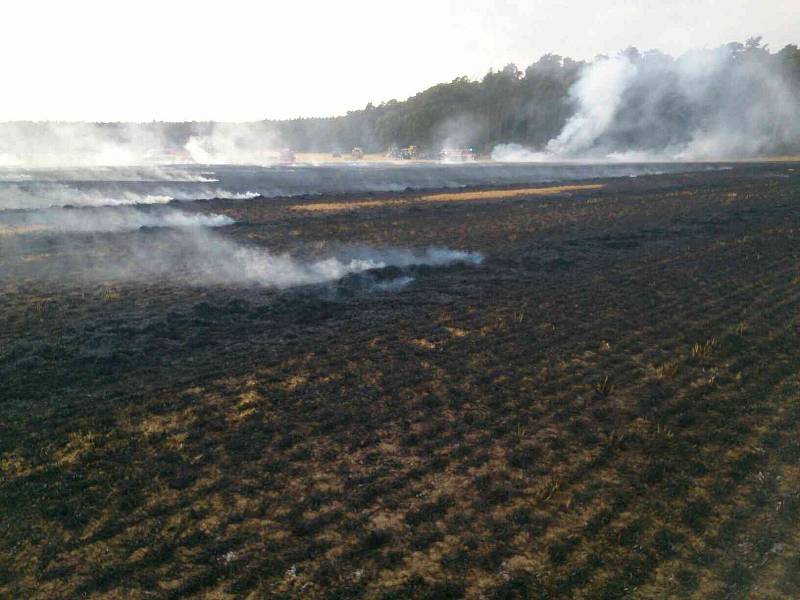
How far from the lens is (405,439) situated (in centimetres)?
768

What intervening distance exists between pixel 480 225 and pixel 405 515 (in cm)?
2381

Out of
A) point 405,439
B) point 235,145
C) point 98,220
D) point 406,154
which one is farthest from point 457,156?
point 405,439

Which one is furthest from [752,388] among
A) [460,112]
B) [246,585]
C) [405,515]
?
[460,112]

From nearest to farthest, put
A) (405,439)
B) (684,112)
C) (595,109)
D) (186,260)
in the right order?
(405,439), (186,260), (684,112), (595,109)

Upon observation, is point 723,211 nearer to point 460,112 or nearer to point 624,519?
point 624,519

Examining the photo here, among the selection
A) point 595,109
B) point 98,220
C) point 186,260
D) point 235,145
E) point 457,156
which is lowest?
point 186,260

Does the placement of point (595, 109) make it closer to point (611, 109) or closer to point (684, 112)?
point (611, 109)

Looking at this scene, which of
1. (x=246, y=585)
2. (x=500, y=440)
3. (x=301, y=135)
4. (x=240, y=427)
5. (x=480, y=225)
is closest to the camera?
(x=246, y=585)

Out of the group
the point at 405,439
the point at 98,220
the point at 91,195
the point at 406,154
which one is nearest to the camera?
the point at 405,439

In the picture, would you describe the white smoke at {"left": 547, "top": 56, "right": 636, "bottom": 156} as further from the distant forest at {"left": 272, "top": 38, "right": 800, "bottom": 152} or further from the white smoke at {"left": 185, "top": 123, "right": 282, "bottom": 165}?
the white smoke at {"left": 185, "top": 123, "right": 282, "bottom": 165}

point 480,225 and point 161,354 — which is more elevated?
point 480,225

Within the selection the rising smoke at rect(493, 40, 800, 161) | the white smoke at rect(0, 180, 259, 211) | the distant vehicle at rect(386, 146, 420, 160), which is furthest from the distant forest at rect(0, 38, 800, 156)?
the white smoke at rect(0, 180, 259, 211)

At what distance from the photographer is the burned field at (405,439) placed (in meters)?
5.21

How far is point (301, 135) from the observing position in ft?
583
